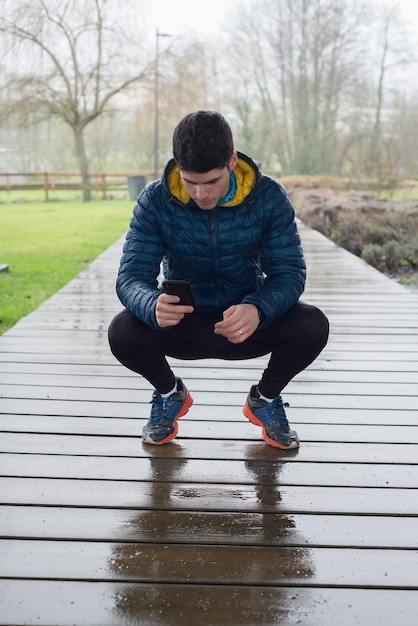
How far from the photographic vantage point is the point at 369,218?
913 cm

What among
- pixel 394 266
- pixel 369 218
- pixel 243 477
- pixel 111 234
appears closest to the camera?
pixel 243 477

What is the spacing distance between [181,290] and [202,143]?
37 centimetres

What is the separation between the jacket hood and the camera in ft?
6.45

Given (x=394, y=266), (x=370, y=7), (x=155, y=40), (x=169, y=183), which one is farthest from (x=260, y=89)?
(x=169, y=183)

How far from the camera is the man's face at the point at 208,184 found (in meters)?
1.77

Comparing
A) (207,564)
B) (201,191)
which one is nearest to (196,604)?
(207,564)

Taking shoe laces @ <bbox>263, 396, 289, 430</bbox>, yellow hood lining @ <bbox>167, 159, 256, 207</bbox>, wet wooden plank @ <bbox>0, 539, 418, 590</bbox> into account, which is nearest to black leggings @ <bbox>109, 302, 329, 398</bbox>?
shoe laces @ <bbox>263, 396, 289, 430</bbox>

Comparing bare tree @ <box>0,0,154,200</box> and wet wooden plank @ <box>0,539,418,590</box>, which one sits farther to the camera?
bare tree @ <box>0,0,154,200</box>

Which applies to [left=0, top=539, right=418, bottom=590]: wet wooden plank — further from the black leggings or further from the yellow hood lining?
the yellow hood lining

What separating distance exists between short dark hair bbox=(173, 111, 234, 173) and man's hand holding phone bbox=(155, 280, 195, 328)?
30cm

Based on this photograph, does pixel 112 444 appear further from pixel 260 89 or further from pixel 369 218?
pixel 260 89

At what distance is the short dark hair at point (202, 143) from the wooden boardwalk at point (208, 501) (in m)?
0.83

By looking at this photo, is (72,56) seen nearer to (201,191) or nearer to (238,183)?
(238,183)

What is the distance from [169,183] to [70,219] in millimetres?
11294
